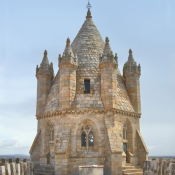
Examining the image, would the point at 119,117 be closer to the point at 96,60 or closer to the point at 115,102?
the point at 115,102

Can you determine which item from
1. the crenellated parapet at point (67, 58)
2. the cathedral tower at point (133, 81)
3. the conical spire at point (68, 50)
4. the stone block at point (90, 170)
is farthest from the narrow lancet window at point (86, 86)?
the stone block at point (90, 170)

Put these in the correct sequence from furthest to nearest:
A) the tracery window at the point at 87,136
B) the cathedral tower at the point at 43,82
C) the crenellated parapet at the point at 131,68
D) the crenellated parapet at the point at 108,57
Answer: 1. the crenellated parapet at the point at 131,68
2. the cathedral tower at the point at 43,82
3. the crenellated parapet at the point at 108,57
4. the tracery window at the point at 87,136

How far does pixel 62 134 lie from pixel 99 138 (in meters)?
2.98

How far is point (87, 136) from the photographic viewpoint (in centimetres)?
2100

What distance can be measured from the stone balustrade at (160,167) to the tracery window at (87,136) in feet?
15.3

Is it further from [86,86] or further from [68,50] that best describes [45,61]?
[86,86]

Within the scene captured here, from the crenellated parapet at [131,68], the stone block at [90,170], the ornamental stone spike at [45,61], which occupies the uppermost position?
the ornamental stone spike at [45,61]

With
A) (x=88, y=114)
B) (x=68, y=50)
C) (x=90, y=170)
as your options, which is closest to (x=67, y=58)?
(x=68, y=50)

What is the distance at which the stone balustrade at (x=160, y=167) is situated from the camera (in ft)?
47.6

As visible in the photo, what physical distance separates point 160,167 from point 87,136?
6478 millimetres

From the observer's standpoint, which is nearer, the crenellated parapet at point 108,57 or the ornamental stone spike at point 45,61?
the crenellated parapet at point 108,57

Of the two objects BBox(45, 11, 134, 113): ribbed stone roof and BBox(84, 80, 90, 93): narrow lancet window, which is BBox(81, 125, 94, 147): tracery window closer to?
BBox(45, 11, 134, 113): ribbed stone roof

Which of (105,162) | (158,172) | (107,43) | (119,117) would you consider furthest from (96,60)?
(158,172)

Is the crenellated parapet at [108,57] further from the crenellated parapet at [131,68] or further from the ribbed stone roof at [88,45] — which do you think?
the crenellated parapet at [131,68]
